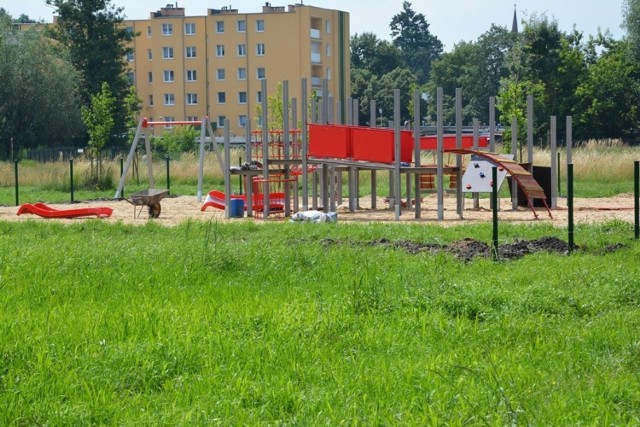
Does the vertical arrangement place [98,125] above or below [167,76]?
below

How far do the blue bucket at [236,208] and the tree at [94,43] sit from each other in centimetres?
5278

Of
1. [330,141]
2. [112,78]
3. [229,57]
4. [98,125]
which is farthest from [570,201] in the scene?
[229,57]

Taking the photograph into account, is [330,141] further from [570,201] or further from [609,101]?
[609,101]

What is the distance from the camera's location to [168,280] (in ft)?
38.1

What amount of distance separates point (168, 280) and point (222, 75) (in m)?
91.5

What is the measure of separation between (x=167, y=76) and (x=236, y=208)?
265 ft

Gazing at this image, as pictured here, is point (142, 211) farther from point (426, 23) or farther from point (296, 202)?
point (426, 23)

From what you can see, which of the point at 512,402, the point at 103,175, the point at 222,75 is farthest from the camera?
the point at 222,75

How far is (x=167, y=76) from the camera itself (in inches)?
4080

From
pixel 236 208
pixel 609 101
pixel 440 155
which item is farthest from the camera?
pixel 609 101

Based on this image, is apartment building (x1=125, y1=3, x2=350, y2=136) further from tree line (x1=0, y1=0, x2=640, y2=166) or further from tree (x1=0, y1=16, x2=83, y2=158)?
tree (x1=0, y1=16, x2=83, y2=158)

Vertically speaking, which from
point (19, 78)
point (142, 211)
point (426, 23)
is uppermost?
point (426, 23)

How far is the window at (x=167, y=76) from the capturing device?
104 m

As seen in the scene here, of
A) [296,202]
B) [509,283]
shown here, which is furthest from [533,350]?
[296,202]
